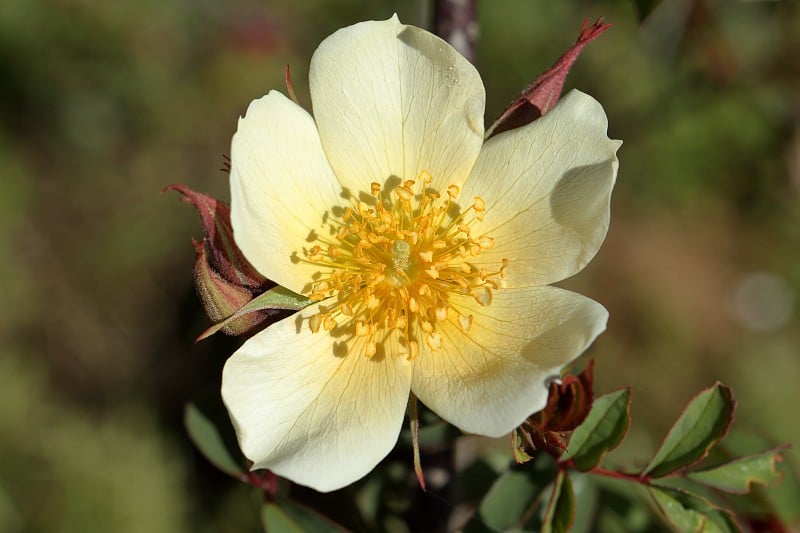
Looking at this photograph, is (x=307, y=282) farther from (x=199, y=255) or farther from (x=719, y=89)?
(x=719, y=89)

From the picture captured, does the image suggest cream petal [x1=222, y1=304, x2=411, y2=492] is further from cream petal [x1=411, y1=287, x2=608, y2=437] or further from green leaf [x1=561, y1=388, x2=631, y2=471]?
green leaf [x1=561, y1=388, x2=631, y2=471]

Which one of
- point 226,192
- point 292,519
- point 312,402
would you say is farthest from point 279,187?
point 226,192

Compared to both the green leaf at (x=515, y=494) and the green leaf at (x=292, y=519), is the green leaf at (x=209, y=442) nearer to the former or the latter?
the green leaf at (x=292, y=519)

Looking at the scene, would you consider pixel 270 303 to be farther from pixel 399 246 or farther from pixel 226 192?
pixel 226 192

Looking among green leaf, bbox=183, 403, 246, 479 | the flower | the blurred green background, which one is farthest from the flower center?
the blurred green background

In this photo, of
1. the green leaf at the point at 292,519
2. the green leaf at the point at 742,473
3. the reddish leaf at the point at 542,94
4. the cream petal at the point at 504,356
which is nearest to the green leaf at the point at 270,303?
the cream petal at the point at 504,356

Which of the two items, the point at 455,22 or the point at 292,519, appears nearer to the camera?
the point at 292,519
